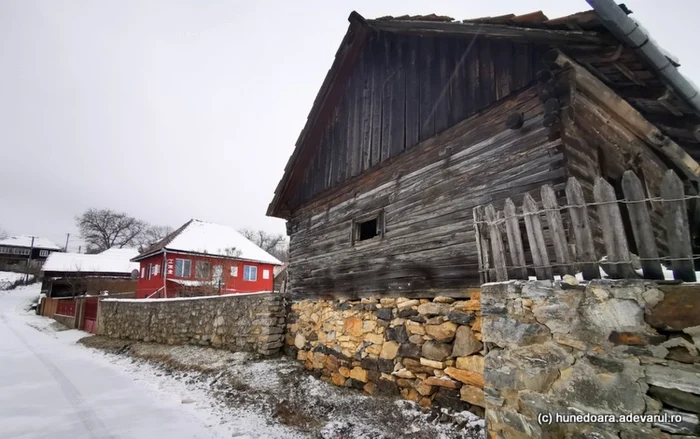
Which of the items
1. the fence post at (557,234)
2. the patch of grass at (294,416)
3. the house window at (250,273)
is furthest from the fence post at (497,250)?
the house window at (250,273)

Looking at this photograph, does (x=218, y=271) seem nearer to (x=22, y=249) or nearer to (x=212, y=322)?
(x=212, y=322)

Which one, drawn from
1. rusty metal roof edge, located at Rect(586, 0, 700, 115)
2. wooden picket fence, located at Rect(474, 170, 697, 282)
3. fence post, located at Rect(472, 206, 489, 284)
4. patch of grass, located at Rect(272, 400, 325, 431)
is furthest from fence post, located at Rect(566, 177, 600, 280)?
patch of grass, located at Rect(272, 400, 325, 431)

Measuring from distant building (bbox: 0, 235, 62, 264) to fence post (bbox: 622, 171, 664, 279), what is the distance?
276ft

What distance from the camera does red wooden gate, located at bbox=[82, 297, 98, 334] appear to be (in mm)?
17913

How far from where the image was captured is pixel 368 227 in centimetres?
721

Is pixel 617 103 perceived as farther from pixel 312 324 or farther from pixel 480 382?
pixel 312 324

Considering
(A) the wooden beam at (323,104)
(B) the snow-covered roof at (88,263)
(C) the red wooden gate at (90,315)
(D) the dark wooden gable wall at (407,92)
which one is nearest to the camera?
(D) the dark wooden gable wall at (407,92)

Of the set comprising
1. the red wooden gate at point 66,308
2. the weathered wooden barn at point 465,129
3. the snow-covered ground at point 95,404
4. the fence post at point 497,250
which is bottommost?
the snow-covered ground at point 95,404

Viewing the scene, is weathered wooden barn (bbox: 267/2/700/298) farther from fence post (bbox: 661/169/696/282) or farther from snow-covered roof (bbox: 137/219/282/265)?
snow-covered roof (bbox: 137/219/282/265)

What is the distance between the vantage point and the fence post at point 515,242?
2.72 metres

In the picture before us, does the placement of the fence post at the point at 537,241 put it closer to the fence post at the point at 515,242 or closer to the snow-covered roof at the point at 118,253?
the fence post at the point at 515,242

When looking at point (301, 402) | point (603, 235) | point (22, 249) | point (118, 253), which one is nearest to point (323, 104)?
point (301, 402)

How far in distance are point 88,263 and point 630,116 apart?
2025 inches

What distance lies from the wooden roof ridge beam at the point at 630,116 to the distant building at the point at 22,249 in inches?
3294
